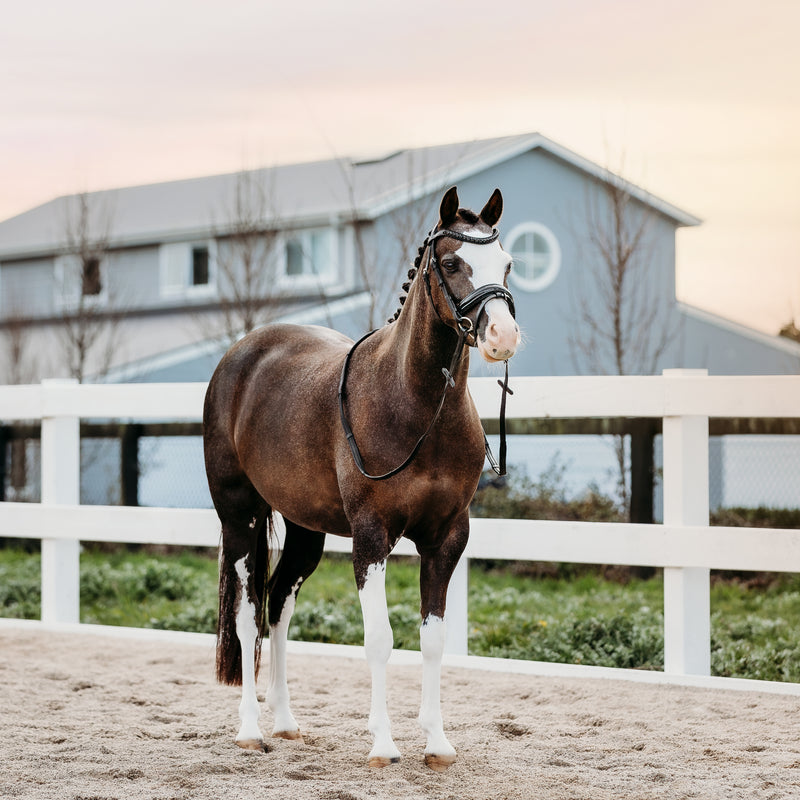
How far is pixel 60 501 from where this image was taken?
6.55 metres

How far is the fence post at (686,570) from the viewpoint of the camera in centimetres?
491

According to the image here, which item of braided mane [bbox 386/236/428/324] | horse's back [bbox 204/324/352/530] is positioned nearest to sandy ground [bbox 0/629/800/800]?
horse's back [bbox 204/324/352/530]

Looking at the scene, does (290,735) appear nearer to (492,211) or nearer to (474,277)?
(474,277)

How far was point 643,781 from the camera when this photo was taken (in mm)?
3447

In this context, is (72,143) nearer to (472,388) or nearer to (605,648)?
(472,388)

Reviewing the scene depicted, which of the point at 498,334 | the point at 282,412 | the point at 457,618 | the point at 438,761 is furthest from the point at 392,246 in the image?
the point at 498,334

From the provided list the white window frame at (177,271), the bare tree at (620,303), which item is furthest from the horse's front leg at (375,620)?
the white window frame at (177,271)

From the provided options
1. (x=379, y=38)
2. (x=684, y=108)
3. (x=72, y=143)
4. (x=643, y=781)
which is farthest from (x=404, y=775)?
(x=72, y=143)

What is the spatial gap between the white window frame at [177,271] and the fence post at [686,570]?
43.7 ft

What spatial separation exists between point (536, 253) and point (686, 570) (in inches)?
448

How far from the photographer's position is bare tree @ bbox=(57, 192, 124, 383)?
13.9 m

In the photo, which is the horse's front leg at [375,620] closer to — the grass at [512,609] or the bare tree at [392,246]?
the grass at [512,609]

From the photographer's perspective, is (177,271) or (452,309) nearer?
(452,309)

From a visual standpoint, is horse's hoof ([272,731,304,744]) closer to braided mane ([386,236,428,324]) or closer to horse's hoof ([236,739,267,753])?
horse's hoof ([236,739,267,753])
